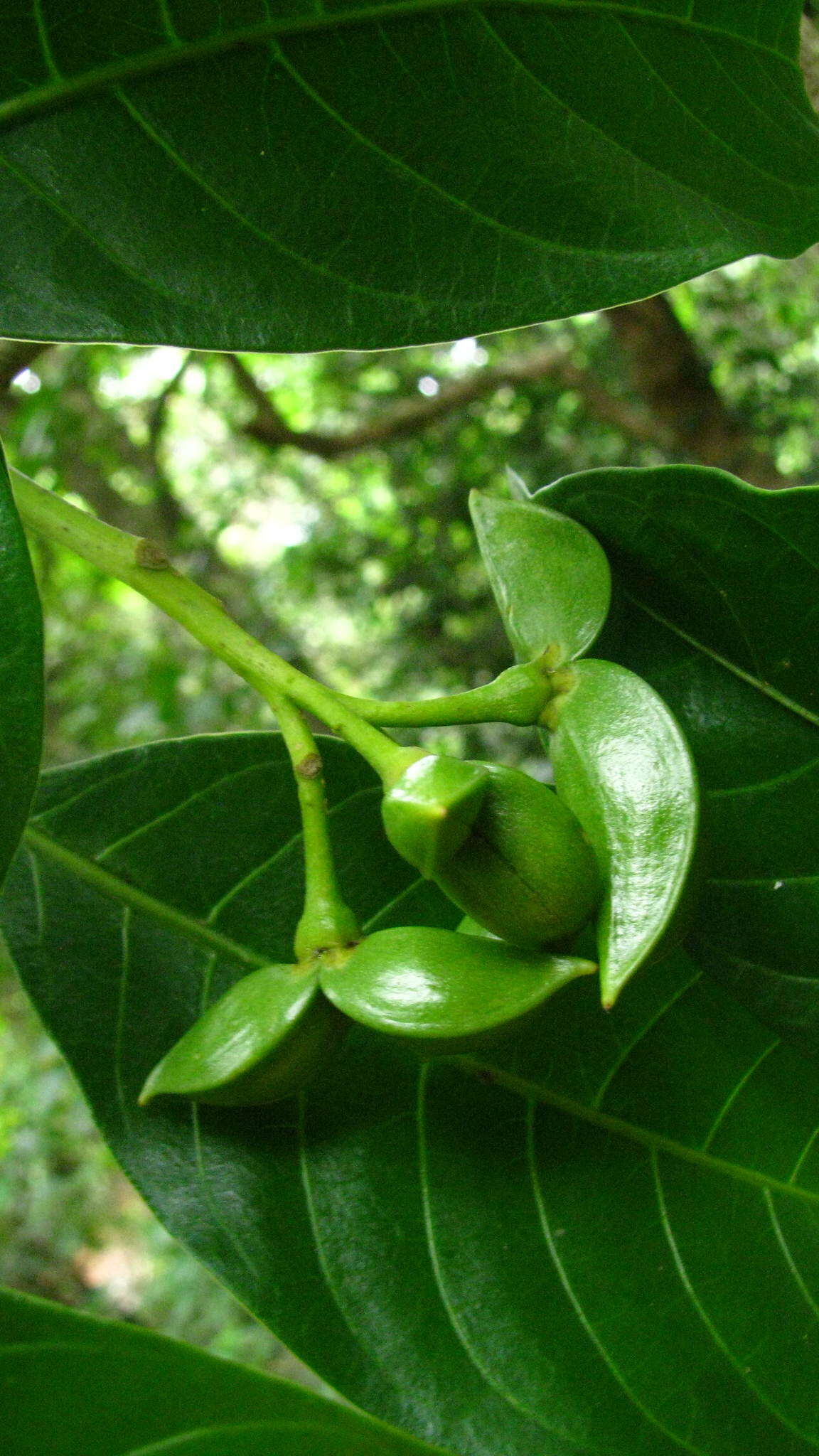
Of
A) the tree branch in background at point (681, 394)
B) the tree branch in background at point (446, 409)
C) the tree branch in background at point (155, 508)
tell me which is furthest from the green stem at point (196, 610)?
the tree branch in background at point (681, 394)

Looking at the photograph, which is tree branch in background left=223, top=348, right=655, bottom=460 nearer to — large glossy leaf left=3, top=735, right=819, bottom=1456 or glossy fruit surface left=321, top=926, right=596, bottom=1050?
large glossy leaf left=3, top=735, right=819, bottom=1456

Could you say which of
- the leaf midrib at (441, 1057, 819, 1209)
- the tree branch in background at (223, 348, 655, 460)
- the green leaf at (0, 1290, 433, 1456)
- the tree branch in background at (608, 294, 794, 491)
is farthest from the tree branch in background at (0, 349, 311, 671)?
the green leaf at (0, 1290, 433, 1456)

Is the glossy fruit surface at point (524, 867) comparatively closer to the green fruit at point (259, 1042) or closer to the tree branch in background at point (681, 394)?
the green fruit at point (259, 1042)

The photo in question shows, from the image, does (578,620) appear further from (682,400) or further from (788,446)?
(788,446)

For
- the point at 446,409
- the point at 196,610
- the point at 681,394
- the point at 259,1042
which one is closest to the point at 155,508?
the point at 446,409

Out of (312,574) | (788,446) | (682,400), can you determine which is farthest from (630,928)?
(312,574)

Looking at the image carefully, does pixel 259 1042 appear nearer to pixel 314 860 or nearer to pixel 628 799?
pixel 314 860
